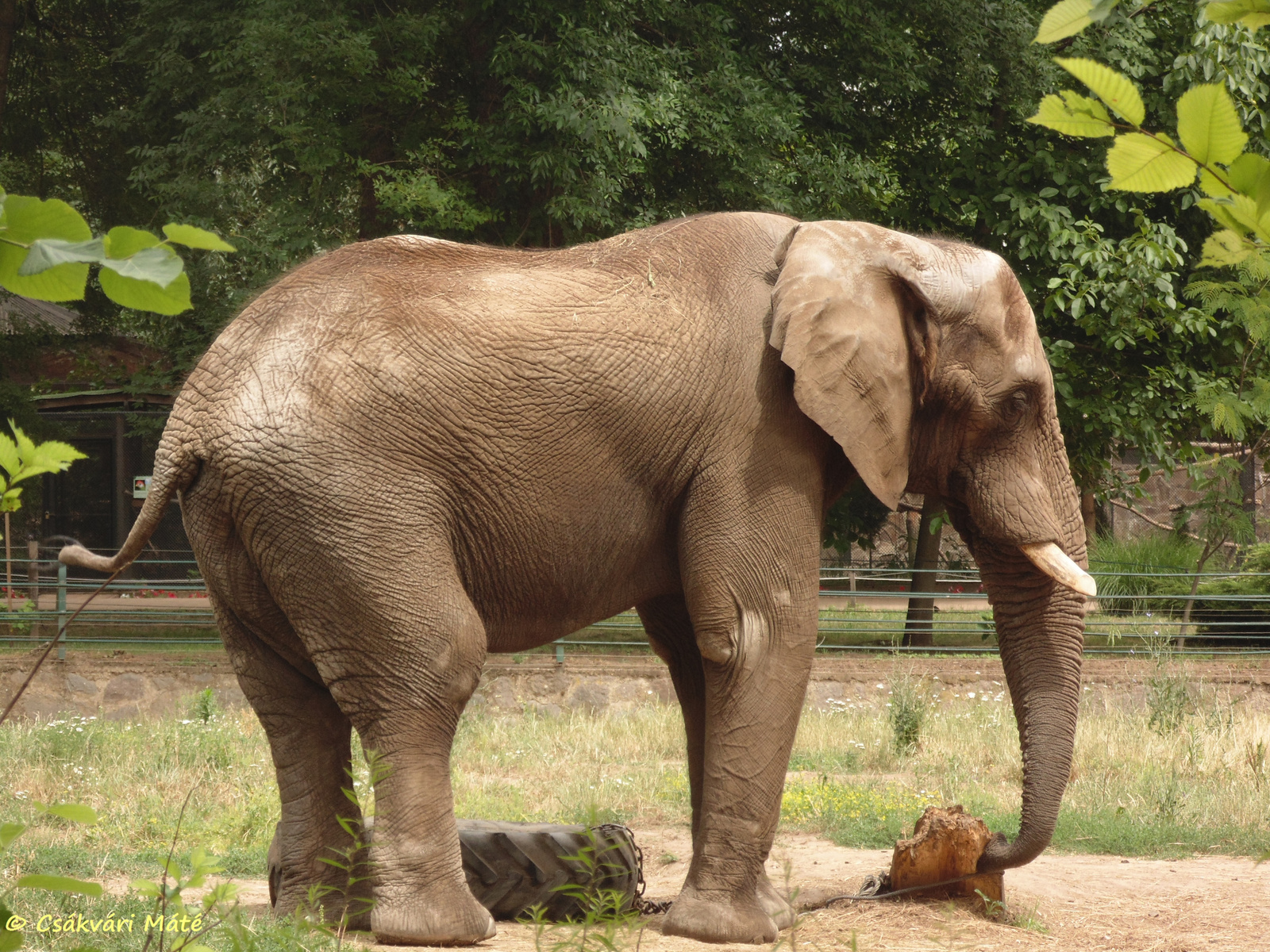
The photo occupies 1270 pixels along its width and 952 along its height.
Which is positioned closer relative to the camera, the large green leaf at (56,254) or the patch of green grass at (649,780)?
the large green leaf at (56,254)

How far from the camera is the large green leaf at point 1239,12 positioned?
146 centimetres

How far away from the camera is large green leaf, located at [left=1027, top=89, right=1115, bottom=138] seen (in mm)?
1414

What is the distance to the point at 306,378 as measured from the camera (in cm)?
477

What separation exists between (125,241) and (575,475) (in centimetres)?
383

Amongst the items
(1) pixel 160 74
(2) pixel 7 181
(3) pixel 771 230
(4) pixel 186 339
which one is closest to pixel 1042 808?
(3) pixel 771 230

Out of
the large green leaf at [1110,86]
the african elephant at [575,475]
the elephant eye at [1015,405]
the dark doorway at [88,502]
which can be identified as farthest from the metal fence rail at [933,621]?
the large green leaf at [1110,86]

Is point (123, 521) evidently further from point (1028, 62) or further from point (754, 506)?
point (754, 506)

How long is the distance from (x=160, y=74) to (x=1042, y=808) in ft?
40.4

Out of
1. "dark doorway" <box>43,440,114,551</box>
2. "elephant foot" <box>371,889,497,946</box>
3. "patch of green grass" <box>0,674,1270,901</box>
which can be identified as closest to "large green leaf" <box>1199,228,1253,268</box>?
"elephant foot" <box>371,889,497,946</box>

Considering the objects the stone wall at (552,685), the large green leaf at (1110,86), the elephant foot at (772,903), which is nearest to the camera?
the large green leaf at (1110,86)

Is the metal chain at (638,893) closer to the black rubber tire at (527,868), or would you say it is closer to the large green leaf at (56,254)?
the black rubber tire at (527,868)

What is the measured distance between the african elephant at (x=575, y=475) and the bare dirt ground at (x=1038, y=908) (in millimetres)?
332

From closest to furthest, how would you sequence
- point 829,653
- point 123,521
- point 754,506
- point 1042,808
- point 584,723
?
point 754,506 < point 1042,808 < point 584,723 < point 829,653 < point 123,521

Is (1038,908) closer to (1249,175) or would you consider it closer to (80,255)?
(1249,175)
